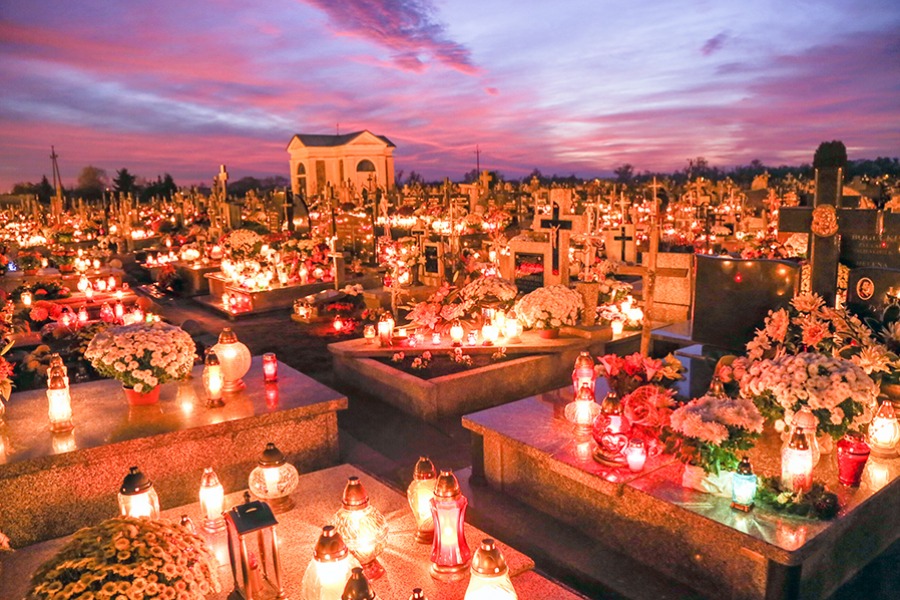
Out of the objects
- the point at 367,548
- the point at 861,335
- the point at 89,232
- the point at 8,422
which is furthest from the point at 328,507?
the point at 89,232

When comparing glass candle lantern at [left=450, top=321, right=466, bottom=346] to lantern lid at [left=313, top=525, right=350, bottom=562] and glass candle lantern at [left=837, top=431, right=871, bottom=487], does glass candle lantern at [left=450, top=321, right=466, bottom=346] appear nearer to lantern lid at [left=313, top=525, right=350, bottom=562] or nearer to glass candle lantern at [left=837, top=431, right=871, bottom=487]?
glass candle lantern at [left=837, top=431, right=871, bottom=487]

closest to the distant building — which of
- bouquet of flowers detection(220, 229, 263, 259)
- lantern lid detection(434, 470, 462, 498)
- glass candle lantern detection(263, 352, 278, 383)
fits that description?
bouquet of flowers detection(220, 229, 263, 259)

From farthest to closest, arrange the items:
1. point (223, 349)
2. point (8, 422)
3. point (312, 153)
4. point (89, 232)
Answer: point (312, 153) → point (89, 232) → point (223, 349) → point (8, 422)

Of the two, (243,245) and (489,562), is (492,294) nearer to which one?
(489,562)

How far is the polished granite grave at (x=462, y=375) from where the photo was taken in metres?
8.48

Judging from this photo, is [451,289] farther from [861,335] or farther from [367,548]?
[367,548]

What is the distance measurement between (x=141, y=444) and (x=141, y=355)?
0.88 meters

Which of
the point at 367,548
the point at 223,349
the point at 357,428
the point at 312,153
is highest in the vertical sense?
the point at 312,153

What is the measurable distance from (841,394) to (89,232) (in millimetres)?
30114

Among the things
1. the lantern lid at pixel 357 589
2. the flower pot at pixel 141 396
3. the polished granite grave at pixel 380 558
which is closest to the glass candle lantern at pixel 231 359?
the flower pot at pixel 141 396

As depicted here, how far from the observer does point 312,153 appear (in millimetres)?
70375

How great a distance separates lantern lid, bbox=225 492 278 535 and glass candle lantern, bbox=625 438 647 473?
8.82ft

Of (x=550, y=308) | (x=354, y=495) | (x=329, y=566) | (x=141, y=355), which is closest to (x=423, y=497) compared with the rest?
(x=354, y=495)

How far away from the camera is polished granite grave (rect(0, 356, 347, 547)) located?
17.9 ft
